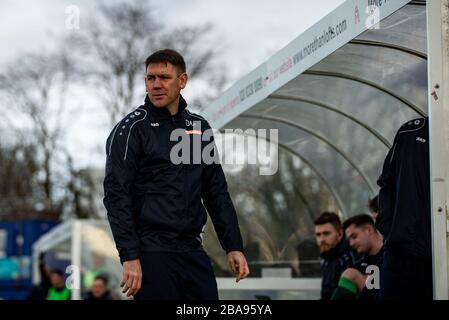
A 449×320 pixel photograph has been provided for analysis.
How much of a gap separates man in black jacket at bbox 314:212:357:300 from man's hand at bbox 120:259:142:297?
3.89m

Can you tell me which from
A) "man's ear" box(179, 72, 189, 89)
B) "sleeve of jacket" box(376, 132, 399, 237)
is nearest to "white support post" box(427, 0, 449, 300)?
"sleeve of jacket" box(376, 132, 399, 237)

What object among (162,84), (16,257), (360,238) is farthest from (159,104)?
(16,257)

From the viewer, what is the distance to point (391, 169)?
544 centimetres

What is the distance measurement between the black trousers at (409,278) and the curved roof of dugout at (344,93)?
126 centimetres

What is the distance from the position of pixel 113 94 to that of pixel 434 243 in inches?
910

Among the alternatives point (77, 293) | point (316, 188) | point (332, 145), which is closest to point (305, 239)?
point (332, 145)

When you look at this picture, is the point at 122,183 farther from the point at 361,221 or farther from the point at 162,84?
the point at 361,221

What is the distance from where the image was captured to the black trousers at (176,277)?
4590mm

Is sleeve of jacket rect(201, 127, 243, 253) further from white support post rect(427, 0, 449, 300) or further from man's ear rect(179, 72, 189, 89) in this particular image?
white support post rect(427, 0, 449, 300)

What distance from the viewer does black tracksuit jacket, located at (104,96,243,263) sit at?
15.1ft

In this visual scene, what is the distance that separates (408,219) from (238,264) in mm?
993

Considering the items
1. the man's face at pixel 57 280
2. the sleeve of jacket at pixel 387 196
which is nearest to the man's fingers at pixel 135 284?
the sleeve of jacket at pixel 387 196

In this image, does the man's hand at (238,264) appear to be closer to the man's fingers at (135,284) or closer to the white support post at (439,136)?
the man's fingers at (135,284)
